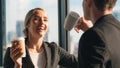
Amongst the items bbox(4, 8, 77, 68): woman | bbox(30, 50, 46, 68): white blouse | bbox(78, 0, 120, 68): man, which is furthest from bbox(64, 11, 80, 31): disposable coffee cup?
bbox(78, 0, 120, 68): man

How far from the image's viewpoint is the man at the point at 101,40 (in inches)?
47.4

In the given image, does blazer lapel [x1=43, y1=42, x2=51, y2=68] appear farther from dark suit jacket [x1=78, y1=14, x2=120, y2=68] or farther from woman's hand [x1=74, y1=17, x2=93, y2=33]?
dark suit jacket [x1=78, y1=14, x2=120, y2=68]

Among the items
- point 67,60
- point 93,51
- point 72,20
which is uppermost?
point 72,20

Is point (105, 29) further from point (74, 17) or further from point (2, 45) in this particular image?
point (2, 45)

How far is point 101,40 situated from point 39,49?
1.00 m

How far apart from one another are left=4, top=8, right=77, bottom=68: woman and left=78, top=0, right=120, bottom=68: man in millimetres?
826

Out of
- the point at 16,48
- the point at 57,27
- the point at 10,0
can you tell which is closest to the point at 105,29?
the point at 16,48

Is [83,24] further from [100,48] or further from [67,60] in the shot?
[100,48]

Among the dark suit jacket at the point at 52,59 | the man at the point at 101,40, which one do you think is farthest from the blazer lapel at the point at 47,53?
the man at the point at 101,40

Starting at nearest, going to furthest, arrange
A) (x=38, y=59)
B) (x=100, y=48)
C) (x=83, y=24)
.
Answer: (x=100, y=48) → (x=83, y=24) → (x=38, y=59)

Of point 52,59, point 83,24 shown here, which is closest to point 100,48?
point 83,24

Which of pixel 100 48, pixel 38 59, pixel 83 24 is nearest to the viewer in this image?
pixel 100 48

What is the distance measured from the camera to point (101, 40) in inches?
47.7

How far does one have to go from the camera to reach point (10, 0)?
2.81 meters
